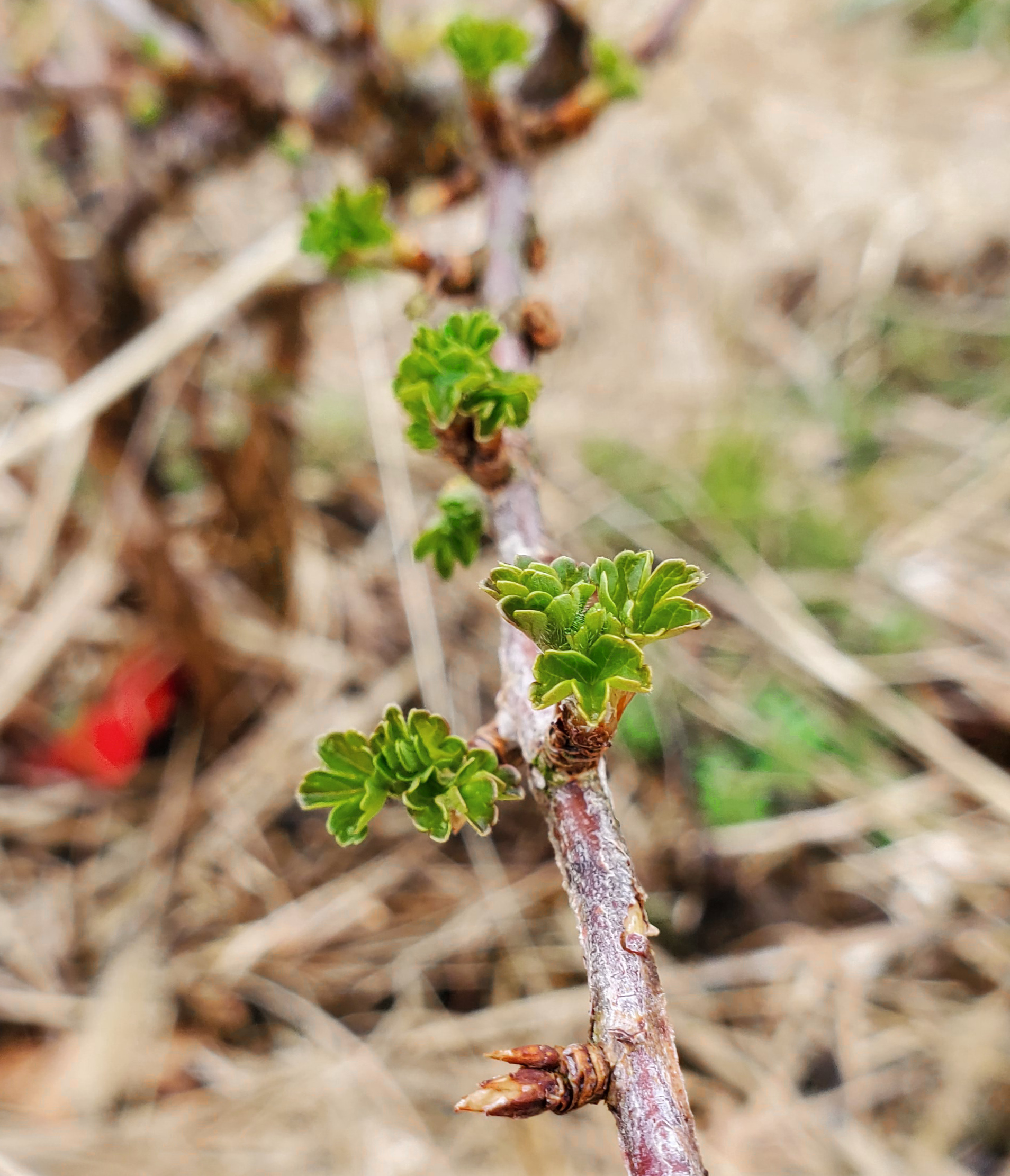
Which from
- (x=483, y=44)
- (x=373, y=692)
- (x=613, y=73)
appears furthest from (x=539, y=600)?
(x=373, y=692)

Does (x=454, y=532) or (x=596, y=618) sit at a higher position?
(x=454, y=532)

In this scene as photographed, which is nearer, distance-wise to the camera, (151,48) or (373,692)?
(151,48)

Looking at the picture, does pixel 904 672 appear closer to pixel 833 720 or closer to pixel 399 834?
pixel 833 720

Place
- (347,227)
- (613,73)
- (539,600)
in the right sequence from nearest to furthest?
(539,600) → (347,227) → (613,73)

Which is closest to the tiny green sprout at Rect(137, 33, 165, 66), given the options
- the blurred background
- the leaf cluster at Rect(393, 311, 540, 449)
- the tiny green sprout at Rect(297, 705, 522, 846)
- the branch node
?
the blurred background

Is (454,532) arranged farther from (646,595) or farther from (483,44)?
(483,44)

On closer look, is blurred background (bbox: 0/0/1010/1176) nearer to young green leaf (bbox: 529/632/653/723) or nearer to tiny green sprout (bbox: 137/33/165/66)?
tiny green sprout (bbox: 137/33/165/66)

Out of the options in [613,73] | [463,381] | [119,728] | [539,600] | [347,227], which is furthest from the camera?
[119,728]
